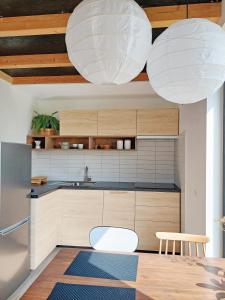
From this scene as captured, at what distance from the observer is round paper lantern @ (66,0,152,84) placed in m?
0.82

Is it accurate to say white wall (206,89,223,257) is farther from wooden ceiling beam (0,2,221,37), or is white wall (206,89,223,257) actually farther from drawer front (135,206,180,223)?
drawer front (135,206,180,223)

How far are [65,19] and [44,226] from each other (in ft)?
7.51

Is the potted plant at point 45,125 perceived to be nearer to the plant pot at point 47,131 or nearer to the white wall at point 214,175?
the plant pot at point 47,131

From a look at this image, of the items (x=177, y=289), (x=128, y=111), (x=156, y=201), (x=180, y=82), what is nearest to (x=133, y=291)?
(x=177, y=289)

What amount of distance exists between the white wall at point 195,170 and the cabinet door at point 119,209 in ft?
2.33

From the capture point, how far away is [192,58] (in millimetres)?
844

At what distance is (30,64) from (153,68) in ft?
6.82

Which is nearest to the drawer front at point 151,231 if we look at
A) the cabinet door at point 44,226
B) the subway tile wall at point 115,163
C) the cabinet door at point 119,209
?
the cabinet door at point 119,209

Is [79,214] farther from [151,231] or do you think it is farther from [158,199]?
[158,199]

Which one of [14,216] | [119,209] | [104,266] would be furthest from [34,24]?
[119,209]

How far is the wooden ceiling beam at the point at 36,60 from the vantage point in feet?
8.51

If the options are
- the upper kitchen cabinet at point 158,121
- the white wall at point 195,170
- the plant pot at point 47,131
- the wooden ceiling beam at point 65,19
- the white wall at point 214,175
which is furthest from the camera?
the plant pot at point 47,131

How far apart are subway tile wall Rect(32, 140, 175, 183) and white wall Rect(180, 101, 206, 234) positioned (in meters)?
0.96

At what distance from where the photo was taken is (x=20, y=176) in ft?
7.89
